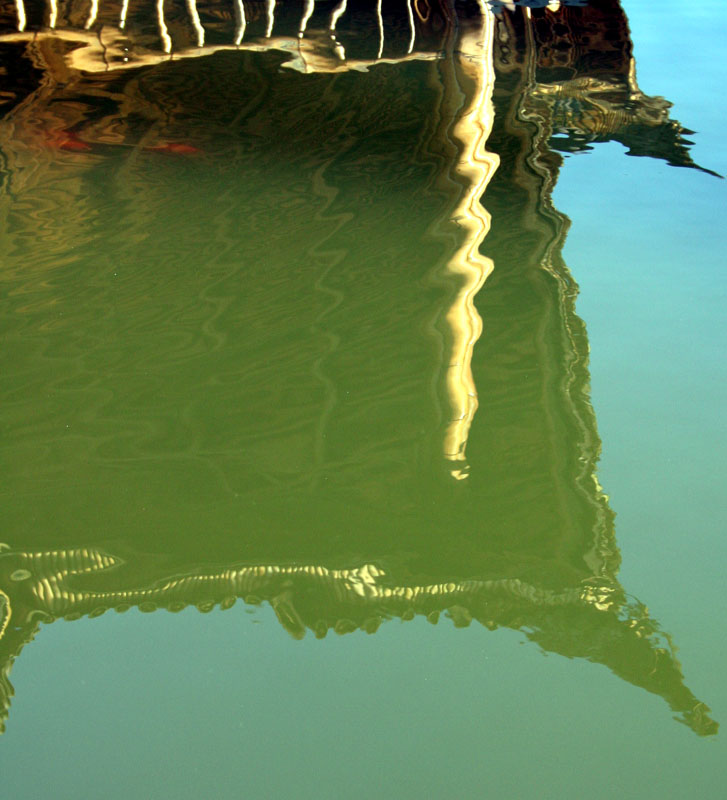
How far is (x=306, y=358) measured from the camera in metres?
2.59

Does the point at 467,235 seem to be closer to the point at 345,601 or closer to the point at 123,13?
the point at 345,601

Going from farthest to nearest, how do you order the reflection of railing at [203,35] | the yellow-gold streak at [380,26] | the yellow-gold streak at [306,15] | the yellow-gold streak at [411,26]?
→ the yellow-gold streak at [306,15] < the yellow-gold streak at [411,26] < the yellow-gold streak at [380,26] < the reflection of railing at [203,35]

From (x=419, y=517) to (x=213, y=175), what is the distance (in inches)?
82.5

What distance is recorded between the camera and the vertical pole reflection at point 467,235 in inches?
94.0

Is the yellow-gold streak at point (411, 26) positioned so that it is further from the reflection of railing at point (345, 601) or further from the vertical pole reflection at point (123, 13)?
the reflection of railing at point (345, 601)

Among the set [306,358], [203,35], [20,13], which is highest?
[20,13]

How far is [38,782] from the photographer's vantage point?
1.53 meters

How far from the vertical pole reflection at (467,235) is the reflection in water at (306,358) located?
1 cm

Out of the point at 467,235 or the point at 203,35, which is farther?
the point at 203,35

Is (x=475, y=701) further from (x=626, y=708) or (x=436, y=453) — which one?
(x=436, y=453)

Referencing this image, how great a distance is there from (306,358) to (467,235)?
0.97 metres

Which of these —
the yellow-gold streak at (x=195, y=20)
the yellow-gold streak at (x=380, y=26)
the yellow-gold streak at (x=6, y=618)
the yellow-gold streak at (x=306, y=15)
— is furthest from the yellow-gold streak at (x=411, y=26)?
the yellow-gold streak at (x=6, y=618)

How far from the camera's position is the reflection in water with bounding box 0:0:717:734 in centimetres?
189

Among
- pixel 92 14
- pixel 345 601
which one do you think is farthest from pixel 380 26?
pixel 345 601
